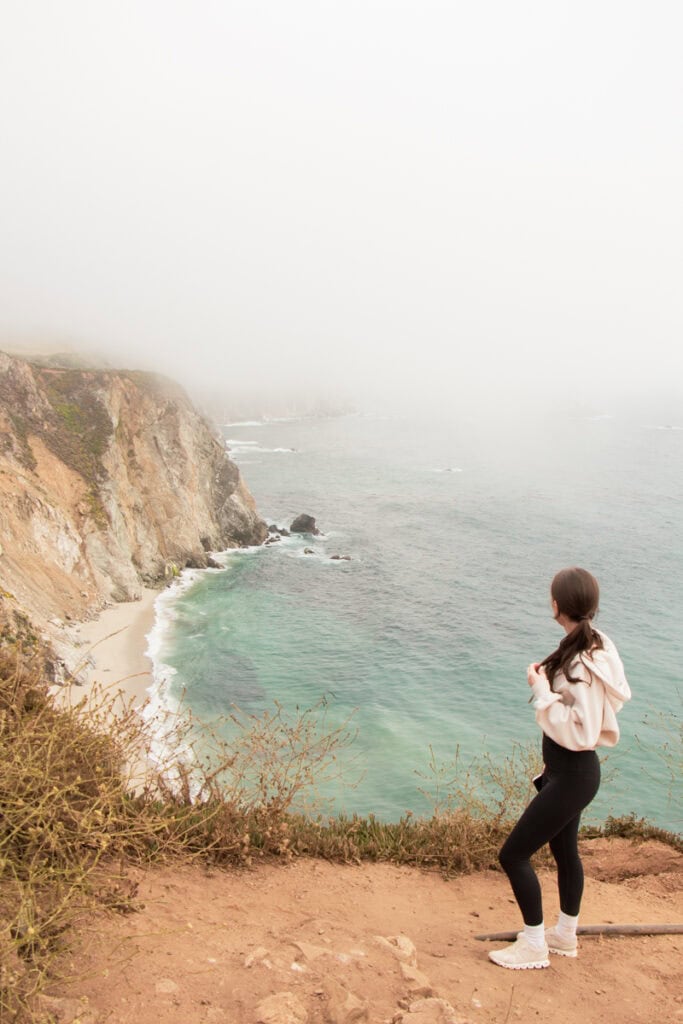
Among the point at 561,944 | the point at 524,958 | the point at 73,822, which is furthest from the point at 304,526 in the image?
the point at 524,958

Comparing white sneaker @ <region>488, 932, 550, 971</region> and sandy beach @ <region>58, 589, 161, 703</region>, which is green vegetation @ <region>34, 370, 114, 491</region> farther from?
white sneaker @ <region>488, 932, 550, 971</region>

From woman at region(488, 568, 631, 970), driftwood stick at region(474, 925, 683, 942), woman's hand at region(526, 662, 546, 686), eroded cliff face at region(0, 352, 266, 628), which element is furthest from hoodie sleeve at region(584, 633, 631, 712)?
eroded cliff face at region(0, 352, 266, 628)

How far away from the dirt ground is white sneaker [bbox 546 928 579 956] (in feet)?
0.18

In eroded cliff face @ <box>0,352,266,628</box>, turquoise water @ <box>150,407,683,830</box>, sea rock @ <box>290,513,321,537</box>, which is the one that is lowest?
turquoise water @ <box>150,407,683,830</box>

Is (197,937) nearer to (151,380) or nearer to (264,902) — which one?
(264,902)

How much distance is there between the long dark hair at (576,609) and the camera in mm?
4270

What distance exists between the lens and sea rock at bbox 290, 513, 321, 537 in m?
53.5

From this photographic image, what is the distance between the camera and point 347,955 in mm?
4562

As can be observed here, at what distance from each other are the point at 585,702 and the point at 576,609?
571 mm

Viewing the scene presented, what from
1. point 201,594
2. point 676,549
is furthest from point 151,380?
point 676,549

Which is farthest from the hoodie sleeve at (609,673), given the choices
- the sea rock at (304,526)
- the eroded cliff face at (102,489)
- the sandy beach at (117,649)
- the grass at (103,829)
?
the sea rock at (304,526)

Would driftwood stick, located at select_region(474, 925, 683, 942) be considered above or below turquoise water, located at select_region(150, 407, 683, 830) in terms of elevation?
above

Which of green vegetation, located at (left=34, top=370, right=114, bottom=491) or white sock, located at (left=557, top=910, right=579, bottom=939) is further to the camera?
green vegetation, located at (left=34, top=370, right=114, bottom=491)

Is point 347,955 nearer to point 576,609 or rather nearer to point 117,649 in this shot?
point 576,609
